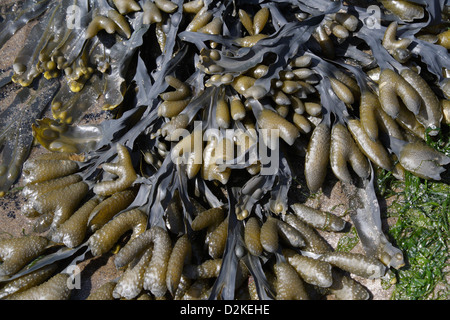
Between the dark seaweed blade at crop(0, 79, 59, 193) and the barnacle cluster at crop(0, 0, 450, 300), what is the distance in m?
0.02

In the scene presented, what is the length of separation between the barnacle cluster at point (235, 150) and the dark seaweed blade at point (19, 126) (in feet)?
0.07

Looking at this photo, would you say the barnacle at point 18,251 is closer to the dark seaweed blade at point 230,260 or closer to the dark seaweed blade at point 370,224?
the dark seaweed blade at point 230,260

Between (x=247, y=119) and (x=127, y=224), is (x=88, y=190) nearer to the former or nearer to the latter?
(x=127, y=224)

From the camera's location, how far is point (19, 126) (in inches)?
88.7

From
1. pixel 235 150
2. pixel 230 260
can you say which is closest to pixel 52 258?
pixel 230 260

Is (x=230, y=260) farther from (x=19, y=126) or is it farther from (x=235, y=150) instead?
(x=19, y=126)

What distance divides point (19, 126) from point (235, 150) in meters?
1.28

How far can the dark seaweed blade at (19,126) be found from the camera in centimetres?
216

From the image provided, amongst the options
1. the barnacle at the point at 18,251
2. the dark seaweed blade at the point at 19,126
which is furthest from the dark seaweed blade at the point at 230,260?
the dark seaweed blade at the point at 19,126

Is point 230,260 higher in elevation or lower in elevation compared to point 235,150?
lower

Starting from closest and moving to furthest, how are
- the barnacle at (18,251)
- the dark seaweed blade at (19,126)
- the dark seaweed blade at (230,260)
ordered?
the dark seaweed blade at (230,260), the barnacle at (18,251), the dark seaweed blade at (19,126)

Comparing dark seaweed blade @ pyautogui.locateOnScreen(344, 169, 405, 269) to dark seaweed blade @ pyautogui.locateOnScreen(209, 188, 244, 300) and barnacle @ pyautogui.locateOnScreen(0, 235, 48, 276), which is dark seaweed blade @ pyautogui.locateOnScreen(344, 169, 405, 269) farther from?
barnacle @ pyautogui.locateOnScreen(0, 235, 48, 276)
